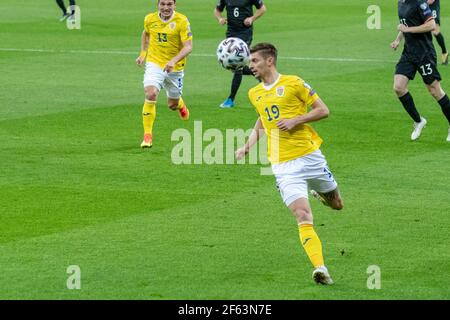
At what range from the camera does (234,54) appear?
12.8 meters

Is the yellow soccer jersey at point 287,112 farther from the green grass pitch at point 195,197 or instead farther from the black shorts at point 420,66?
the black shorts at point 420,66

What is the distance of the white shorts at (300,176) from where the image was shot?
34.8ft

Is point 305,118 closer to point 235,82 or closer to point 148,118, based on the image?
point 148,118

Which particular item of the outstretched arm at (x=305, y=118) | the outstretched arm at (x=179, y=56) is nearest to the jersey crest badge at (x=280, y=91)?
the outstretched arm at (x=305, y=118)

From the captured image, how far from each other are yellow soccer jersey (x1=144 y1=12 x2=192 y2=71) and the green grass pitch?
1.30 meters

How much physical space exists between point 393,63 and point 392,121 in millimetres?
8308

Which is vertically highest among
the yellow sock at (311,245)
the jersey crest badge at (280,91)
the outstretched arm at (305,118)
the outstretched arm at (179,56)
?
the jersey crest badge at (280,91)

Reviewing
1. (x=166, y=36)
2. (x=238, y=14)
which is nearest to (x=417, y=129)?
(x=166, y=36)

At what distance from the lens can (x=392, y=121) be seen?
19969mm

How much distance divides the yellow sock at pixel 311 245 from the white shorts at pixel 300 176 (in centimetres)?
31

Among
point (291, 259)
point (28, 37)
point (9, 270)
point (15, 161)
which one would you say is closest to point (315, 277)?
point (291, 259)

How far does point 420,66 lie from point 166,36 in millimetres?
3966

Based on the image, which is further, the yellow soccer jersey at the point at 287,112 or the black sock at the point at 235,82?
the black sock at the point at 235,82

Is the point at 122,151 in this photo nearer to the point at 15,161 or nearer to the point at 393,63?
the point at 15,161
